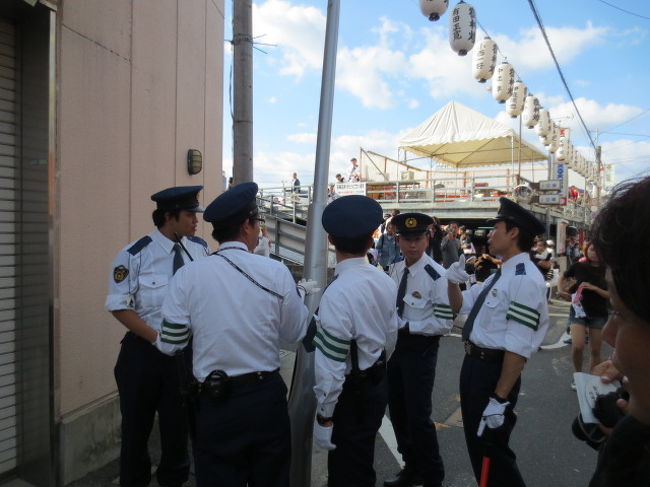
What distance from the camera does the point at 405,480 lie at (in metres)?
3.19

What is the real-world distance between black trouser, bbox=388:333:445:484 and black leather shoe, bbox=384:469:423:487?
4cm

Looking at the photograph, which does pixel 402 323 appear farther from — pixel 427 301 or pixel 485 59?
pixel 485 59

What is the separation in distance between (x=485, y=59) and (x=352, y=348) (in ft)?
41.3

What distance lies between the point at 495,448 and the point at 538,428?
217 cm

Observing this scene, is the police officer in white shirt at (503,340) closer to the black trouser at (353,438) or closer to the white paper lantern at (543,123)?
the black trouser at (353,438)

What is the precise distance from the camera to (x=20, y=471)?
3.05m

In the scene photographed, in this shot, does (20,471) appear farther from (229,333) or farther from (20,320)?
(229,333)

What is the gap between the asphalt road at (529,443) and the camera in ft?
10.8

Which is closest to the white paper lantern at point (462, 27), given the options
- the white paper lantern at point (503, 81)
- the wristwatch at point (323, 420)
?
the white paper lantern at point (503, 81)

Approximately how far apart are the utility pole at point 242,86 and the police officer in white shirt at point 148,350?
174 cm

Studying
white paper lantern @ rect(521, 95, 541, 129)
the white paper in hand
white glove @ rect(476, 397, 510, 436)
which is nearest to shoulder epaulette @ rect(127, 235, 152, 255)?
white glove @ rect(476, 397, 510, 436)

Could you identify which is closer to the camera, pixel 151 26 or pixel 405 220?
pixel 405 220

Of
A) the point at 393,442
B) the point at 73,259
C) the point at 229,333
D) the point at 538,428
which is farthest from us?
the point at 538,428

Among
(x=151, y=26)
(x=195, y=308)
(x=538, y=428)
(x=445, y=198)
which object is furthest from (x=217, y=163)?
(x=445, y=198)
